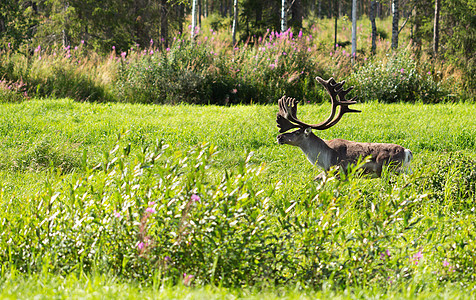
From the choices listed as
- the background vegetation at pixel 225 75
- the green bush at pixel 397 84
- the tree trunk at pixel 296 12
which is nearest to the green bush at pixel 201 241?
the background vegetation at pixel 225 75

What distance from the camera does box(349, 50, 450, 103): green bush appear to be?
12898mm

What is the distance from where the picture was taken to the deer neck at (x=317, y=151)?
5929 millimetres

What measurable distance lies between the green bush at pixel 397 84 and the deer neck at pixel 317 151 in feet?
23.3

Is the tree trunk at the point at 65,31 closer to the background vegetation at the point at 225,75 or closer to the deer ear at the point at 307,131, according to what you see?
the background vegetation at the point at 225,75

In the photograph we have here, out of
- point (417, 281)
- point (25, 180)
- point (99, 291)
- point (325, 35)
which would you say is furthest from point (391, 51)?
point (325, 35)

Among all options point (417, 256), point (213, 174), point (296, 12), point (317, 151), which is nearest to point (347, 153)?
point (317, 151)

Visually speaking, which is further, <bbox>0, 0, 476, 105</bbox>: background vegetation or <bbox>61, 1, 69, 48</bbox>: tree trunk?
<bbox>61, 1, 69, 48</bbox>: tree trunk

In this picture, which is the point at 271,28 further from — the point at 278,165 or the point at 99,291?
the point at 99,291

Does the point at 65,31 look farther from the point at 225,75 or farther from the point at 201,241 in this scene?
the point at 201,241

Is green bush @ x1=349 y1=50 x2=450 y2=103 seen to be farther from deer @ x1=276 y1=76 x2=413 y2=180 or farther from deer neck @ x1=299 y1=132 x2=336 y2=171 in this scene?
deer neck @ x1=299 y1=132 x2=336 y2=171

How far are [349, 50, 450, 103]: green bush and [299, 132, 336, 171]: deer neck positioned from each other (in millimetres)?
7114

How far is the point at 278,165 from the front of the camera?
7.61 metres

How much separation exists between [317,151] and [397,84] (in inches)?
308

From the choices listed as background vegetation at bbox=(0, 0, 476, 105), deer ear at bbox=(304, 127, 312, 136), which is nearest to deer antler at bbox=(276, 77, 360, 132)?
deer ear at bbox=(304, 127, 312, 136)
